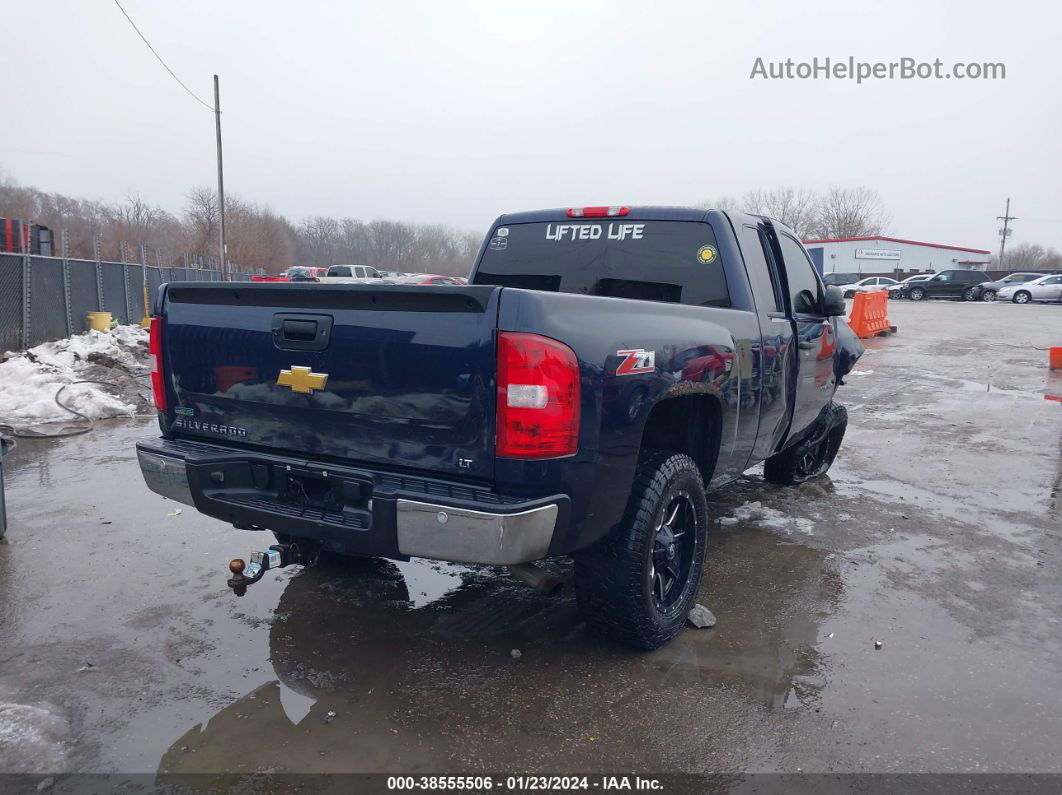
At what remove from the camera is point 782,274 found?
5.07 meters

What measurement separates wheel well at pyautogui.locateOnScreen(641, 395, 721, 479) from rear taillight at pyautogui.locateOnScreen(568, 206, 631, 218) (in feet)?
4.65

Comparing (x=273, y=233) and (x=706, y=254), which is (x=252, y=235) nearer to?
(x=273, y=233)

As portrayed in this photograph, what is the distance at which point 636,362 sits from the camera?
3.18 meters

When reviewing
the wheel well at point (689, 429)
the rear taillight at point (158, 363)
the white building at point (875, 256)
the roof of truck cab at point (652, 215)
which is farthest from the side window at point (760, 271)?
the white building at point (875, 256)

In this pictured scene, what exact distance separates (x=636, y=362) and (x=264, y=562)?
1.82 m

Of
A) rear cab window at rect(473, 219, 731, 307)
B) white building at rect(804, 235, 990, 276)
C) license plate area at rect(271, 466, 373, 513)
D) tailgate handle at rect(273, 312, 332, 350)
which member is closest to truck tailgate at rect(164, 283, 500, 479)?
tailgate handle at rect(273, 312, 332, 350)

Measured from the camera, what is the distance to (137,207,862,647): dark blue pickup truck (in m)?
2.87

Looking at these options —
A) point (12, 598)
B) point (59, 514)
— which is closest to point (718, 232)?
point (12, 598)

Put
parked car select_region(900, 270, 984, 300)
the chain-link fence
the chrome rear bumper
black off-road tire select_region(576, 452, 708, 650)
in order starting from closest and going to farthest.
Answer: the chrome rear bumper < black off-road tire select_region(576, 452, 708, 650) < the chain-link fence < parked car select_region(900, 270, 984, 300)

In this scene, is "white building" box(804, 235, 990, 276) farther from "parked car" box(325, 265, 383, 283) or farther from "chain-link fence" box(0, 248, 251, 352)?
"chain-link fence" box(0, 248, 251, 352)

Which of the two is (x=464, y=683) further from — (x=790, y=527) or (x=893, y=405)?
(x=893, y=405)

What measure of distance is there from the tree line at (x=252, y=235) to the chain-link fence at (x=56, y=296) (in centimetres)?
2993

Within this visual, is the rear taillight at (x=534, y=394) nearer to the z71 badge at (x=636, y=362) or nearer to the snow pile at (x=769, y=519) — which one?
the z71 badge at (x=636, y=362)

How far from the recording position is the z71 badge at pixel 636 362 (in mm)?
3092
